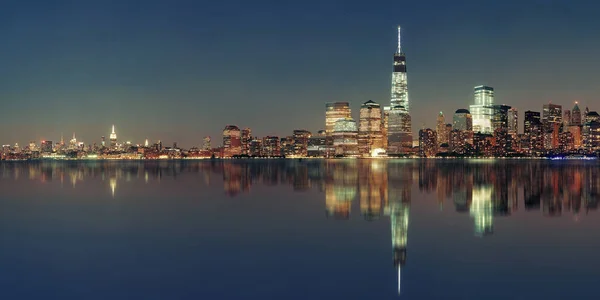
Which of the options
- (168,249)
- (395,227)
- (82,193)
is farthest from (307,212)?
(82,193)

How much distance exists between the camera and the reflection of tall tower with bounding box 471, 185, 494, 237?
22.8 metres

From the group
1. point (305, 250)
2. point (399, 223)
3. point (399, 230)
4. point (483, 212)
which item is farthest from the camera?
point (483, 212)

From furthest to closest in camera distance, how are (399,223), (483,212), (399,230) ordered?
1. (483,212)
2. (399,223)
3. (399,230)

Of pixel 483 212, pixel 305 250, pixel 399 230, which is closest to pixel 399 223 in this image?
pixel 399 230

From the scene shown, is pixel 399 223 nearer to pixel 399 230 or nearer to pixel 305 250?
pixel 399 230

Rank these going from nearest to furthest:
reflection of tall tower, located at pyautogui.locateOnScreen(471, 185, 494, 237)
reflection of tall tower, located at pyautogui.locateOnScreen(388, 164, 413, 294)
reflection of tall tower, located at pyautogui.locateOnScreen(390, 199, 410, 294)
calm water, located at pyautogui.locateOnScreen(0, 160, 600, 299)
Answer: calm water, located at pyautogui.locateOnScreen(0, 160, 600, 299) < reflection of tall tower, located at pyautogui.locateOnScreen(390, 199, 410, 294) < reflection of tall tower, located at pyautogui.locateOnScreen(388, 164, 413, 294) < reflection of tall tower, located at pyautogui.locateOnScreen(471, 185, 494, 237)

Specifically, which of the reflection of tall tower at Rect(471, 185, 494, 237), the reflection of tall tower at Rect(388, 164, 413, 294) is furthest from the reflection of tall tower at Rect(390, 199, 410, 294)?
the reflection of tall tower at Rect(471, 185, 494, 237)

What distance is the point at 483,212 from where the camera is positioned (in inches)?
1137

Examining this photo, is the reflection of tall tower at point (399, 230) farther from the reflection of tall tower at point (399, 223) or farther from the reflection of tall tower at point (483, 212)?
the reflection of tall tower at point (483, 212)

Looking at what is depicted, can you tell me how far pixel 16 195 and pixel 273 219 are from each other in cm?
2937

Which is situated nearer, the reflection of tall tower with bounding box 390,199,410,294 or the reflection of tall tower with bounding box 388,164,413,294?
the reflection of tall tower with bounding box 390,199,410,294

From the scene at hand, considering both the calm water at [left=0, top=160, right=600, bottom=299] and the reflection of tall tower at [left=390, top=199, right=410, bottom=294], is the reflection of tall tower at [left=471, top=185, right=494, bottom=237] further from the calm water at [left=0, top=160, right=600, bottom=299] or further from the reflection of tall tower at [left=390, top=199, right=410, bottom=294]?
the reflection of tall tower at [left=390, top=199, right=410, bottom=294]

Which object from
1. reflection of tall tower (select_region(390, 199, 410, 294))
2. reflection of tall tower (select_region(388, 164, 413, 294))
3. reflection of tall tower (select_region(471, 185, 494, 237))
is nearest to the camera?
reflection of tall tower (select_region(390, 199, 410, 294))

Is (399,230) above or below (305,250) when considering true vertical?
above
